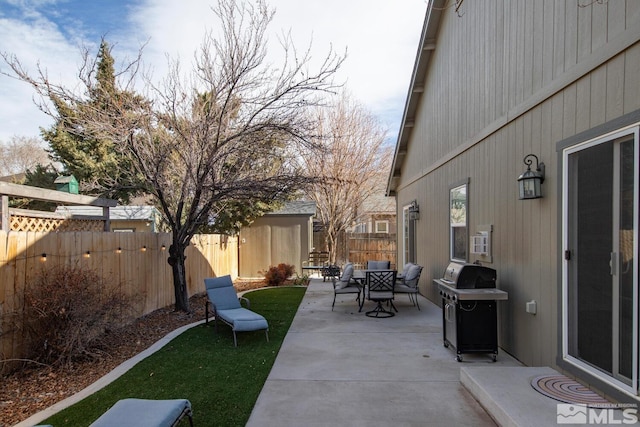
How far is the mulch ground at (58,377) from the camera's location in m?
3.62

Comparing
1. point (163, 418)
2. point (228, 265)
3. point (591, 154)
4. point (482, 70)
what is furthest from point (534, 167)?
point (228, 265)

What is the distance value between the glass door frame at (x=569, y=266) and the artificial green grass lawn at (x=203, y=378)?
2929 mm

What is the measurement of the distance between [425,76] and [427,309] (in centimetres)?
543

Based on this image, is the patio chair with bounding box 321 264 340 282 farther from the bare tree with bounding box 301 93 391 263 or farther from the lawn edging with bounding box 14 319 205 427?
the lawn edging with bounding box 14 319 205 427

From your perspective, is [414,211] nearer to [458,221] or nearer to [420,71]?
[458,221]

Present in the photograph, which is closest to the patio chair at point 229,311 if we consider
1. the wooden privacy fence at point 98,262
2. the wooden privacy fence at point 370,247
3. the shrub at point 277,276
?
the wooden privacy fence at point 98,262

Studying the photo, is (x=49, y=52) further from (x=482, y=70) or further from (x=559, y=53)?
(x=559, y=53)

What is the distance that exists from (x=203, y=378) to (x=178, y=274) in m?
3.66

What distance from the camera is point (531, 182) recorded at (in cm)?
420

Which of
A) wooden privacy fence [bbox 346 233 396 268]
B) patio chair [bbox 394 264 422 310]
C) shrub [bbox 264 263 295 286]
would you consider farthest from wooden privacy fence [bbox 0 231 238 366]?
wooden privacy fence [bbox 346 233 396 268]

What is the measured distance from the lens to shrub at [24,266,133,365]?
4418 millimetres

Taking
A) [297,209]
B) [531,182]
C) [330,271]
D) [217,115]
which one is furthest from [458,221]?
[297,209]

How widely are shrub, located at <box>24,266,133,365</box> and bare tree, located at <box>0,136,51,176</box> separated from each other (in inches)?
902

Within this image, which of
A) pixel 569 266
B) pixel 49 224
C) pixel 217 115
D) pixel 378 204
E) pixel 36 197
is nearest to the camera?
pixel 569 266
